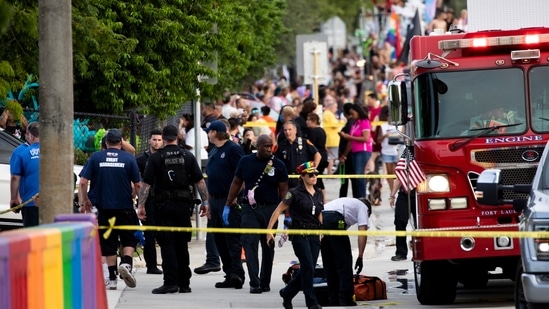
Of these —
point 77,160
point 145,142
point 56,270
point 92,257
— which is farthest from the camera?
point 145,142

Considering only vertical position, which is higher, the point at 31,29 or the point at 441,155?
the point at 31,29

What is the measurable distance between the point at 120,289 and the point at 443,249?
420cm

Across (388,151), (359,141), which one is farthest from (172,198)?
(388,151)

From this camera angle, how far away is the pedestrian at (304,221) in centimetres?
1388

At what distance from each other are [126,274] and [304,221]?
2429 millimetres

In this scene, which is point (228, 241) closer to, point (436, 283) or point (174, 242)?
point (174, 242)

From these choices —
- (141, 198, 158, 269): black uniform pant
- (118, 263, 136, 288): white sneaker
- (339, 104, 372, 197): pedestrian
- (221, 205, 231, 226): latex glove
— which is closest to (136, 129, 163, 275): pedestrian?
(141, 198, 158, 269): black uniform pant

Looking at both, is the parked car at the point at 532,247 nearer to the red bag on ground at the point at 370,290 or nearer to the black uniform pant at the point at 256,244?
→ the red bag on ground at the point at 370,290

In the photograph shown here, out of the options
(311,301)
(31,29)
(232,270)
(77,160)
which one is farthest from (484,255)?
(77,160)

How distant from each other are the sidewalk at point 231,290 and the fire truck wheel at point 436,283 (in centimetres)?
51

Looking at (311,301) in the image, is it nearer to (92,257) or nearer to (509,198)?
(509,198)

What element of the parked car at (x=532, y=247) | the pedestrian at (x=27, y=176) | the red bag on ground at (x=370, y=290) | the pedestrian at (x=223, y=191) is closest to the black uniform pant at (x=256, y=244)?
the pedestrian at (x=223, y=191)

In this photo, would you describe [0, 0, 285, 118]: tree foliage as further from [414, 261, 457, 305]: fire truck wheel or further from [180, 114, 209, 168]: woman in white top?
[414, 261, 457, 305]: fire truck wheel

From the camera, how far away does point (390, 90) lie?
46.9ft
